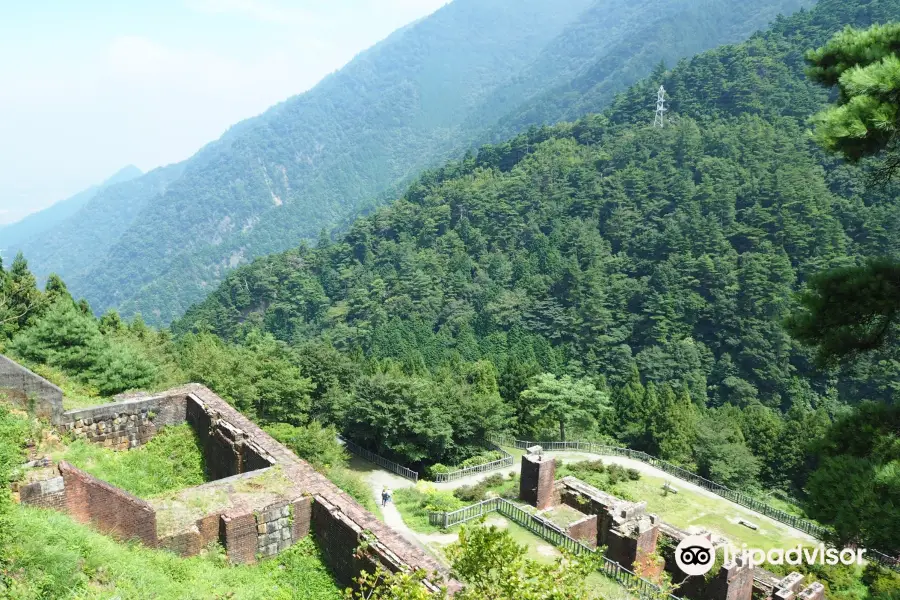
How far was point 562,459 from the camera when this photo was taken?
93.0 ft

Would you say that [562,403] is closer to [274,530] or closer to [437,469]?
[437,469]

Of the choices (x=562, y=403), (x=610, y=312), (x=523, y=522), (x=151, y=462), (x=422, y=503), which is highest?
(x=151, y=462)

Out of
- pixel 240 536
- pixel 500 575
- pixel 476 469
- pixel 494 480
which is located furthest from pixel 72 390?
pixel 476 469

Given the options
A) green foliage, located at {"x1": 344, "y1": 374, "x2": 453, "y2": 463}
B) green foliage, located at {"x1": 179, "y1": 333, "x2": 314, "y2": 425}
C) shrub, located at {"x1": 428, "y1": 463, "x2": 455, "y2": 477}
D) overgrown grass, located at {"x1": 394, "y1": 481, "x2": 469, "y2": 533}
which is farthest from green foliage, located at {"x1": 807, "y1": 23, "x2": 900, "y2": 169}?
green foliage, located at {"x1": 179, "y1": 333, "x2": 314, "y2": 425}

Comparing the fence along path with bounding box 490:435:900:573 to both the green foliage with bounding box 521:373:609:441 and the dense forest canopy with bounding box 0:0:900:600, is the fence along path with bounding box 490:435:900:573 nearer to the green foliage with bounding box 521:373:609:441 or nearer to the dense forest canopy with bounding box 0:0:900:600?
the dense forest canopy with bounding box 0:0:900:600

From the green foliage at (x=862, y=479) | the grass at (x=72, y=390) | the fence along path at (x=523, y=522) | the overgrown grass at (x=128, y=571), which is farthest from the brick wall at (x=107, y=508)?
the fence along path at (x=523, y=522)

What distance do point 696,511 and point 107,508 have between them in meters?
21.7

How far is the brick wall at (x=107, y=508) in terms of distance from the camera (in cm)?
793

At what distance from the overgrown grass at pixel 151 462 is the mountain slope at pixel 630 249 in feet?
112

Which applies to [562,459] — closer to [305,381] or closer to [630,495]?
[630,495]

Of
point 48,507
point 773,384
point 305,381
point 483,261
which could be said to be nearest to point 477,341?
point 483,261

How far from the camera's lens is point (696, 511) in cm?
2302

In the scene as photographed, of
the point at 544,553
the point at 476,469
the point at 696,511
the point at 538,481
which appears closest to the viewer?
the point at 544,553

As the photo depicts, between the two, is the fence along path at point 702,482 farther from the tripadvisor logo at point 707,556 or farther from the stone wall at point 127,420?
the stone wall at point 127,420
